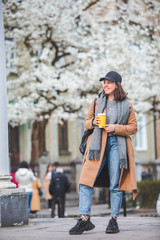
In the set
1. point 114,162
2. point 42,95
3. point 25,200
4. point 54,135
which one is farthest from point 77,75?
point 114,162

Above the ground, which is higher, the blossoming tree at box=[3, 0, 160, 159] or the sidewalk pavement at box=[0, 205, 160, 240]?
the blossoming tree at box=[3, 0, 160, 159]

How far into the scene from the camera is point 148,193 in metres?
21.0

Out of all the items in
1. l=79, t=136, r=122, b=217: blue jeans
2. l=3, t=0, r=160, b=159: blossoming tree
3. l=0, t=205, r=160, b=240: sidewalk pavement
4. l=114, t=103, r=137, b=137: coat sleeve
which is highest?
l=3, t=0, r=160, b=159: blossoming tree

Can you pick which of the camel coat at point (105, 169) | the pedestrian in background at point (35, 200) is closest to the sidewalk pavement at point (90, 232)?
the camel coat at point (105, 169)

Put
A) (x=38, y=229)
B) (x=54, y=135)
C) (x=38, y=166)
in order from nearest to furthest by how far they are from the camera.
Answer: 1. (x=38, y=229)
2. (x=38, y=166)
3. (x=54, y=135)

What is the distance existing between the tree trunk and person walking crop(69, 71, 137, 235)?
1711cm

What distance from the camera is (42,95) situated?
78.7 ft

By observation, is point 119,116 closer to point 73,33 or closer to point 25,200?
point 25,200

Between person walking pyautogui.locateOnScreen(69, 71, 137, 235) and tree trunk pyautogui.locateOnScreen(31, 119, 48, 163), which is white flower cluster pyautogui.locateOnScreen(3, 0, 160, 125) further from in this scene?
person walking pyautogui.locateOnScreen(69, 71, 137, 235)

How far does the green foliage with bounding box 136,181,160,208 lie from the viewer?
20.6 metres

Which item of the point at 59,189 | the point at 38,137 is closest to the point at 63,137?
the point at 38,137

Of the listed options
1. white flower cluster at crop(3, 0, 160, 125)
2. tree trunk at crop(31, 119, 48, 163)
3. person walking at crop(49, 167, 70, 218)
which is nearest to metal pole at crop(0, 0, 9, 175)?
person walking at crop(49, 167, 70, 218)

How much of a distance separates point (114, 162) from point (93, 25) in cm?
1797

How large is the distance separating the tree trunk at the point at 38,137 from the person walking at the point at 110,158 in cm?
1711
